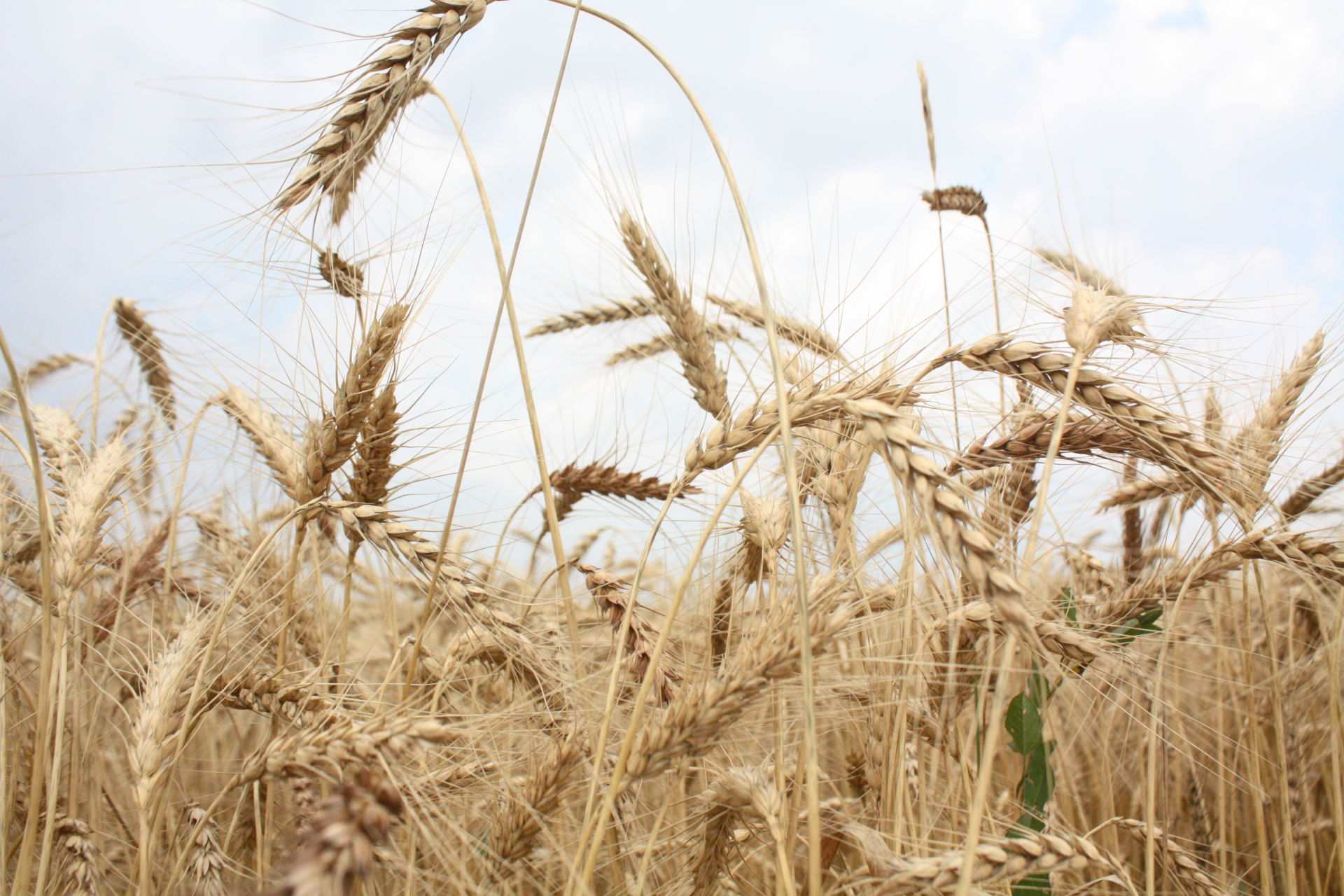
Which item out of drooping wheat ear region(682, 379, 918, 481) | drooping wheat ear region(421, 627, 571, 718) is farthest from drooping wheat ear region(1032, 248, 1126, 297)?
drooping wheat ear region(421, 627, 571, 718)

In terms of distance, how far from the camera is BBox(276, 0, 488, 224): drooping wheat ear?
1574 millimetres

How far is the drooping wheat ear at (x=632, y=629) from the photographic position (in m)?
1.38

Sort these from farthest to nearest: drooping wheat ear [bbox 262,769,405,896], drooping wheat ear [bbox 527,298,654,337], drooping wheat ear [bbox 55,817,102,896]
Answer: drooping wheat ear [bbox 527,298,654,337] → drooping wheat ear [bbox 55,817,102,896] → drooping wheat ear [bbox 262,769,405,896]

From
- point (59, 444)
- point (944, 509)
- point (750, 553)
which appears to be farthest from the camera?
point (59, 444)

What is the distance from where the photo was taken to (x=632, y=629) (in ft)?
4.82

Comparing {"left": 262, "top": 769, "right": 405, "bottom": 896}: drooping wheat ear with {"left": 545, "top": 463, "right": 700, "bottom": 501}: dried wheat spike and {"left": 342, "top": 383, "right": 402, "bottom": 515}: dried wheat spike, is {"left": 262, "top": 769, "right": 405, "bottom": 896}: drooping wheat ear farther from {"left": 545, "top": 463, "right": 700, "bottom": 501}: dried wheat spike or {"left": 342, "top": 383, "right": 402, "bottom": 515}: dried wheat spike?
{"left": 545, "top": 463, "right": 700, "bottom": 501}: dried wheat spike

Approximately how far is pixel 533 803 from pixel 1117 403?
120 cm

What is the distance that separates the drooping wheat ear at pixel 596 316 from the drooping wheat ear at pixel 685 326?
0.95 metres

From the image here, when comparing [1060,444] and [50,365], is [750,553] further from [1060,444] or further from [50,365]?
[50,365]

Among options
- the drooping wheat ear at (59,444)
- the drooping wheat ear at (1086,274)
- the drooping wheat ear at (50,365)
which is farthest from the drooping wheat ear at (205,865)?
the drooping wheat ear at (50,365)

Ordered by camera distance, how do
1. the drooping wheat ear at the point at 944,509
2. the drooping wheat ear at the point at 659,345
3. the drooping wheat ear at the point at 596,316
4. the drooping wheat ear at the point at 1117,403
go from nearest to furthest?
the drooping wheat ear at the point at 944,509
the drooping wheat ear at the point at 1117,403
the drooping wheat ear at the point at 659,345
the drooping wheat ear at the point at 596,316

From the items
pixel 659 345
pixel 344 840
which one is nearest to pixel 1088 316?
pixel 344 840

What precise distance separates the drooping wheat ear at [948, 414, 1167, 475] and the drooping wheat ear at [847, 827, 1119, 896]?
0.63 m

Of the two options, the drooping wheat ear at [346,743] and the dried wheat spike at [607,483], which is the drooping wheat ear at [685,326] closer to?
the dried wheat spike at [607,483]
